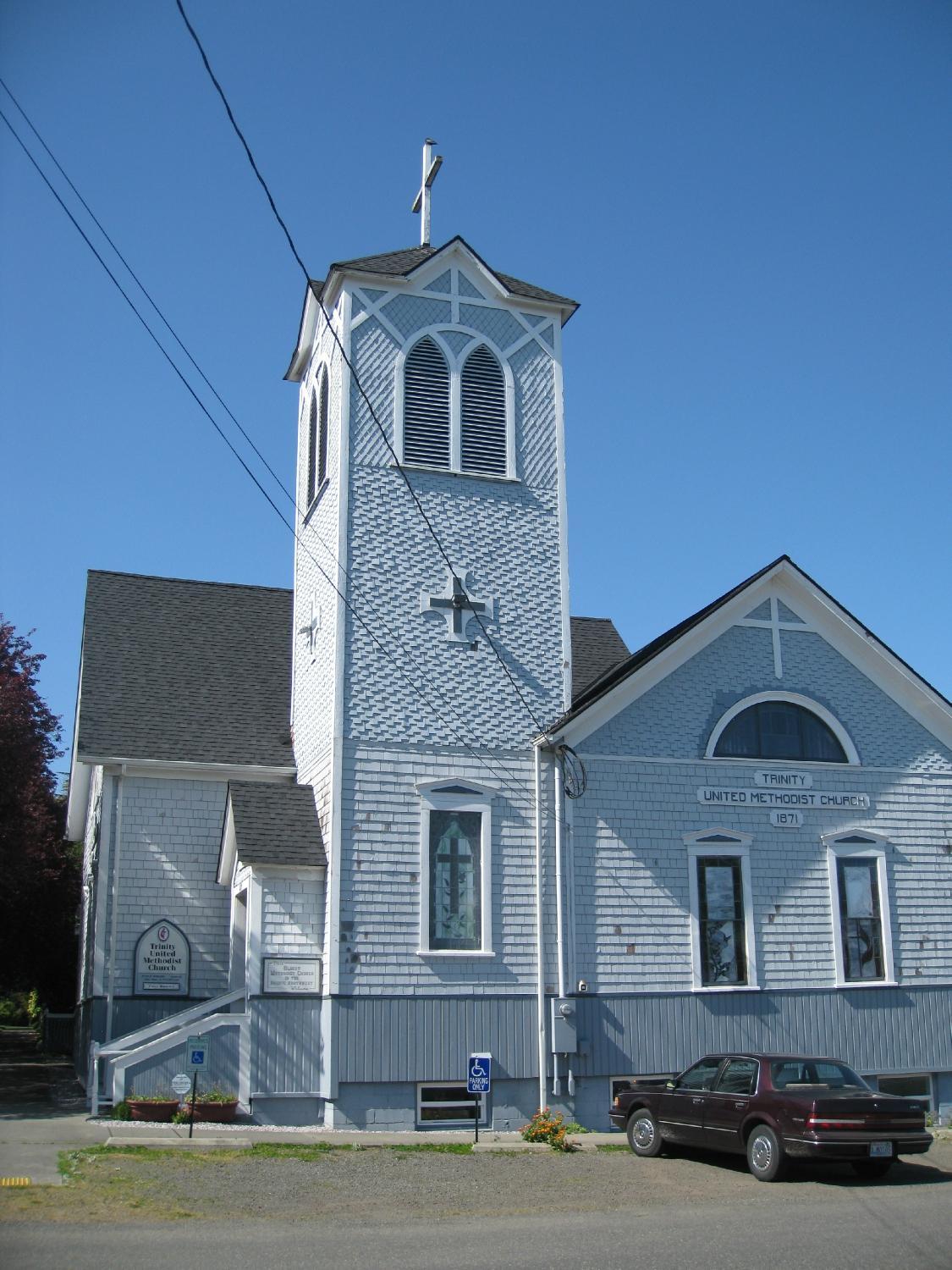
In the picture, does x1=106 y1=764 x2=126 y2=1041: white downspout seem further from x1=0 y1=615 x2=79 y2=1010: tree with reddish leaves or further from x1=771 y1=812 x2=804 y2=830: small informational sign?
x1=771 y1=812 x2=804 y2=830: small informational sign

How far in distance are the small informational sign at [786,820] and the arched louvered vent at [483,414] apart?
A: 23.7 ft

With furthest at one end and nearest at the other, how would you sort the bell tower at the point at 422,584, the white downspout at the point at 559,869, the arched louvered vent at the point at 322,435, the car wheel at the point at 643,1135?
1. the arched louvered vent at the point at 322,435
2. the white downspout at the point at 559,869
3. the bell tower at the point at 422,584
4. the car wheel at the point at 643,1135

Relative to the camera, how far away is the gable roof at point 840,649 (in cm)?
2123

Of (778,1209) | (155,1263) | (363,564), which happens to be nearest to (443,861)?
(363,564)

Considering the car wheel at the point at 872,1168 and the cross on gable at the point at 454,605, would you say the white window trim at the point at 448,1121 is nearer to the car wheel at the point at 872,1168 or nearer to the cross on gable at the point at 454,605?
the car wheel at the point at 872,1168

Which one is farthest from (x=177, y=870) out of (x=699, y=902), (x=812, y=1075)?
(x=812, y=1075)

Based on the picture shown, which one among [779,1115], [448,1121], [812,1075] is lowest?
[448,1121]

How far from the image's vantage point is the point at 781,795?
21594mm


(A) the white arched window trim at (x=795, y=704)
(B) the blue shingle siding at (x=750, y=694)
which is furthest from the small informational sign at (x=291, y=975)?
(A) the white arched window trim at (x=795, y=704)

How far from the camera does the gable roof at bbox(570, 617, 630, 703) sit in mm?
26281

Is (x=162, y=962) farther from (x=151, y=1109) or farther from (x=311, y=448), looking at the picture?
(x=311, y=448)

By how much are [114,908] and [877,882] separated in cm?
1247

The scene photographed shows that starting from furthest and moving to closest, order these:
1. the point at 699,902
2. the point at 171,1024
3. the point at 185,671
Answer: the point at 185,671 → the point at 699,902 → the point at 171,1024

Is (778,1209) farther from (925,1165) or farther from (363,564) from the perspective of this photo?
(363,564)
